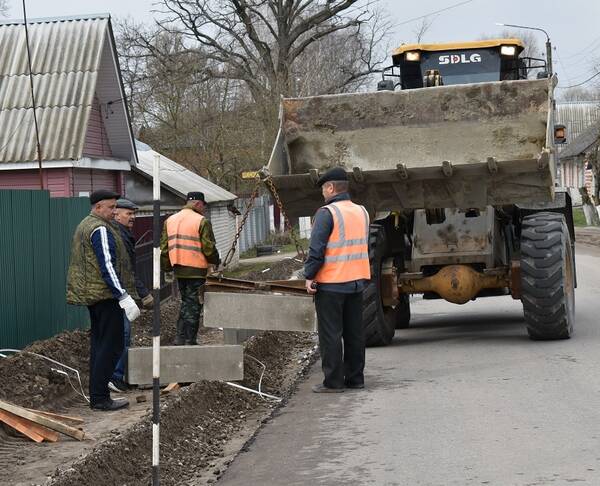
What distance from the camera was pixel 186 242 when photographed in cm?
1222

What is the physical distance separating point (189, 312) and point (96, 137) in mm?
12633

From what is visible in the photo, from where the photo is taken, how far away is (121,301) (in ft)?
Result: 31.7

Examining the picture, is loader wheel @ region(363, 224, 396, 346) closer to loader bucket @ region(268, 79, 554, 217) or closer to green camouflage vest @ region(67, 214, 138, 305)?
loader bucket @ region(268, 79, 554, 217)

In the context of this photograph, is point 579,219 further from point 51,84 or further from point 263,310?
point 263,310

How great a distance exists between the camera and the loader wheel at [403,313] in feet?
49.1

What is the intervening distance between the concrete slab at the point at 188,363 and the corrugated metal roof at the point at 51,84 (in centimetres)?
1393

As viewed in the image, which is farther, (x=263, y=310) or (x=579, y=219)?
(x=579, y=219)

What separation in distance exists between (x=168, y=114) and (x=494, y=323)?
2974 centimetres

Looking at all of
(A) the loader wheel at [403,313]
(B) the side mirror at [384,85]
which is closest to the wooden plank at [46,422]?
(A) the loader wheel at [403,313]

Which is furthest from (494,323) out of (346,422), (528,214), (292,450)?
(292,450)

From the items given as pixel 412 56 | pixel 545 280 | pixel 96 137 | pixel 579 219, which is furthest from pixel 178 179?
pixel 579 219

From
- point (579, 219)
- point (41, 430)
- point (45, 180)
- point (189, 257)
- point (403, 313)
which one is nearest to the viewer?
point (41, 430)

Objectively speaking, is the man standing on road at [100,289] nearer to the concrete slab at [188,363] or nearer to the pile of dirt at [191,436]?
the pile of dirt at [191,436]

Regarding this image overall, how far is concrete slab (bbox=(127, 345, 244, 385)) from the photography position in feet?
25.1
